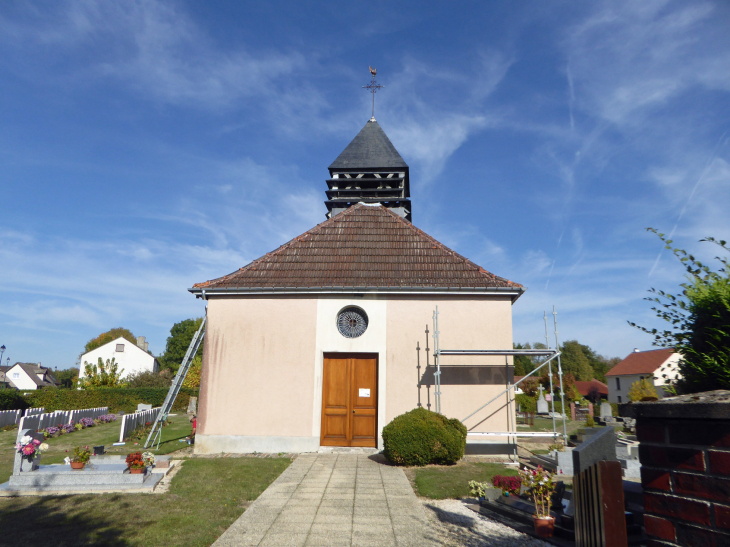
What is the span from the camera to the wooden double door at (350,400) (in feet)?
41.3

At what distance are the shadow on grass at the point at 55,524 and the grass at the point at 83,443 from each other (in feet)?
9.17

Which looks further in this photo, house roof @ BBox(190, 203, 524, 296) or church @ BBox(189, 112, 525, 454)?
house roof @ BBox(190, 203, 524, 296)

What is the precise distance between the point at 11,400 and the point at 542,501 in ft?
99.8

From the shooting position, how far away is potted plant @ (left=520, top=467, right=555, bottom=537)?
6035mm

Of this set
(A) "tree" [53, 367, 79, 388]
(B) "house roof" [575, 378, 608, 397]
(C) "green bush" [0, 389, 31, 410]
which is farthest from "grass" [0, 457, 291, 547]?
(A) "tree" [53, 367, 79, 388]

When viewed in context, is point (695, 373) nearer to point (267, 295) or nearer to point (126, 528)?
point (126, 528)

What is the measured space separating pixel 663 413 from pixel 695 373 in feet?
6.91

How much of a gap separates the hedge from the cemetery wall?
32.7 m

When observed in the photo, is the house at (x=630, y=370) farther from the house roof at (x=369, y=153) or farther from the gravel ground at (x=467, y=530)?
the gravel ground at (x=467, y=530)

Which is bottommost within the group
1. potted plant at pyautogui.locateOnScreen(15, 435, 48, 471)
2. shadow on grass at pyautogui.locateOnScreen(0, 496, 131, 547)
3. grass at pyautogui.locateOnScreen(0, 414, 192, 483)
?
grass at pyautogui.locateOnScreen(0, 414, 192, 483)

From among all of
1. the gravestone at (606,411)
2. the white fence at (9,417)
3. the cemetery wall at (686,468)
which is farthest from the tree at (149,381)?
the cemetery wall at (686,468)

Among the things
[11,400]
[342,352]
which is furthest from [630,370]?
[11,400]

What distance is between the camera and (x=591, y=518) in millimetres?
1937

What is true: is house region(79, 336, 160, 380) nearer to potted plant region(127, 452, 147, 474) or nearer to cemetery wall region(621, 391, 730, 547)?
potted plant region(127, 452, 147, 474)
